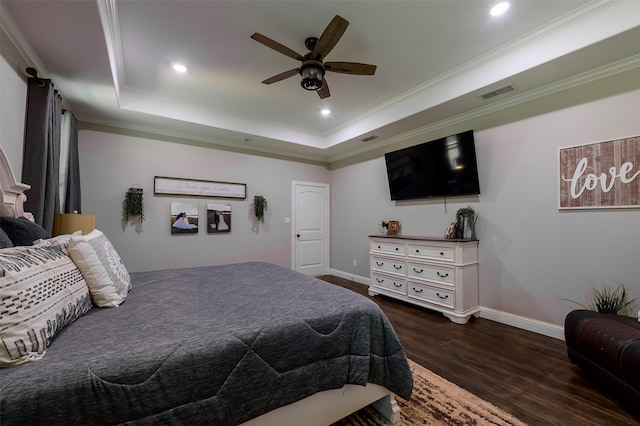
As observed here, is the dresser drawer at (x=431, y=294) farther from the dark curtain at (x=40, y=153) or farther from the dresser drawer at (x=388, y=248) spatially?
the dark curtain at (x=40, y=153)

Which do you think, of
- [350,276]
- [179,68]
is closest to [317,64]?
[179,68]

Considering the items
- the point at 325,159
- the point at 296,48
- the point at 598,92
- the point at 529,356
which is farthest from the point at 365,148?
the point at 529,356

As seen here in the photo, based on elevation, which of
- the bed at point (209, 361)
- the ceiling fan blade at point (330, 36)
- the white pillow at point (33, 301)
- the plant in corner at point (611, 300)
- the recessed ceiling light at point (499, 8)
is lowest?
the plant in corner at point (611, 300)

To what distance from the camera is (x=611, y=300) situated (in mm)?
2338

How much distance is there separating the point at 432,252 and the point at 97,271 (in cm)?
332

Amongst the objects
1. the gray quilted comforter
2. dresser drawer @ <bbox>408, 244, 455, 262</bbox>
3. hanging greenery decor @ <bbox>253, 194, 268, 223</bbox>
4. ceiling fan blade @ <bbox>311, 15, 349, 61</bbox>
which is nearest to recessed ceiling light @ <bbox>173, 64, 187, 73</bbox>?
ceiling fan blade @ <bbox>311, 15, 349, 61</bbox>

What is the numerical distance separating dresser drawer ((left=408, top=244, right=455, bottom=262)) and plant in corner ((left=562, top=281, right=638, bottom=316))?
4.03 feet

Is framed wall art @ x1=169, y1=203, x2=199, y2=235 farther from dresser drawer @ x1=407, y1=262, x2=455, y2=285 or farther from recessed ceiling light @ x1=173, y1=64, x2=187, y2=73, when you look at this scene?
dresser drawer @ x1=407, y1=262, x2=455, y2=285

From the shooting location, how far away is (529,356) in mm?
2320

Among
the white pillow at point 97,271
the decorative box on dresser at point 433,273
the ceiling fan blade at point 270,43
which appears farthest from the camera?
the decorative box on dresser at point 433,273

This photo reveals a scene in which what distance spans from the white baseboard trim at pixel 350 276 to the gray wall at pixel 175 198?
101 cm

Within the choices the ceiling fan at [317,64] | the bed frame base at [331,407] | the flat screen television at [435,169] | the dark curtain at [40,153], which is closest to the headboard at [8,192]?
the dark curtain at [40,153]

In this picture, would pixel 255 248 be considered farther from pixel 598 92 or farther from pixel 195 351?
pixel 598 92

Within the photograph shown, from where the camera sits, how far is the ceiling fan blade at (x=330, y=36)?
1913 mm
